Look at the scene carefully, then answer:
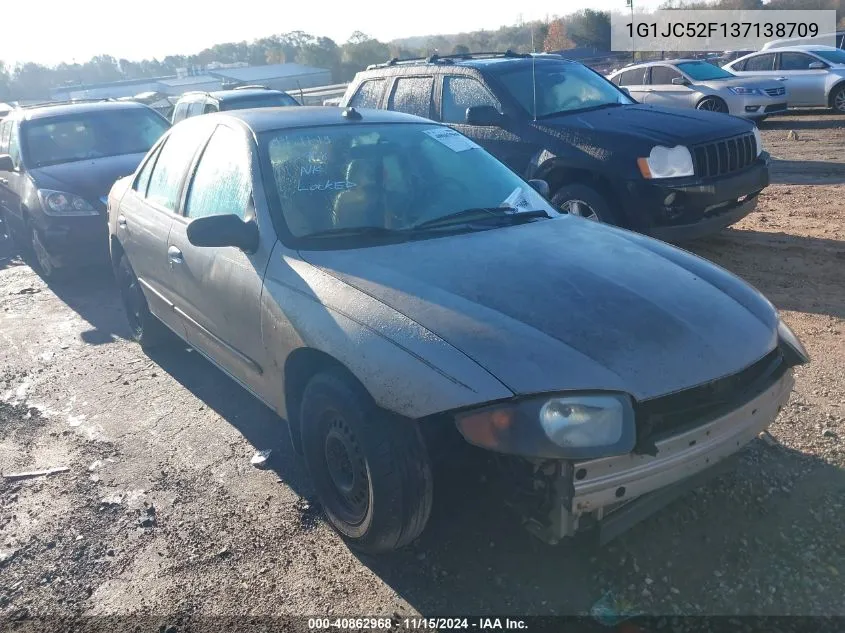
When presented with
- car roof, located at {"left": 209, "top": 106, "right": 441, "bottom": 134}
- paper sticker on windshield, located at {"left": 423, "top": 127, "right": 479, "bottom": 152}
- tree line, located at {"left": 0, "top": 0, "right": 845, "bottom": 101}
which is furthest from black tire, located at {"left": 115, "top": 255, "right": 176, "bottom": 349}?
tree line, located at {"left": 0, "top": 0, "right": 845, "bottom": 101}

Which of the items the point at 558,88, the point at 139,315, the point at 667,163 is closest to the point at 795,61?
the point at 558,88

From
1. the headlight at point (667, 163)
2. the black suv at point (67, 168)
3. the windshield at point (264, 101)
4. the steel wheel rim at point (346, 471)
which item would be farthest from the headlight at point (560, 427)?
the windshield at point (264, 101)

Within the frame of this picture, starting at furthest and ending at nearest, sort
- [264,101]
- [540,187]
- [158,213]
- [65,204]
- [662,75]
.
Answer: [662,75]
[264,101]
[65,204]
[158,213]
[540,187]

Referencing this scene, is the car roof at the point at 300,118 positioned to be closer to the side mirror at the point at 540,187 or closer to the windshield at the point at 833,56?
the side mirror at the point at 540,187

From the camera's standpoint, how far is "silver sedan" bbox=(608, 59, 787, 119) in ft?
48.3

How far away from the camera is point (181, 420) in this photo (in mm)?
4391

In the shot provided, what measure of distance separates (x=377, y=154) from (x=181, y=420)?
204 cm

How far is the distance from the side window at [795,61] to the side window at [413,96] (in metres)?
12.4

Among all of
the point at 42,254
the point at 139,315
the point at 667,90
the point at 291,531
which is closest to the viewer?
the point at 291,531

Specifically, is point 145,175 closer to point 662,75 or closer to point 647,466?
point 647,466

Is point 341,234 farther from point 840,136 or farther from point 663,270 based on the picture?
point 840,136

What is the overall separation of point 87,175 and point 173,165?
357cm

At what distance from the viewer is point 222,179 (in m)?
3.86

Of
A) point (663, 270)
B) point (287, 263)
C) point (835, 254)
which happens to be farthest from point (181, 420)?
point (835, 254)
